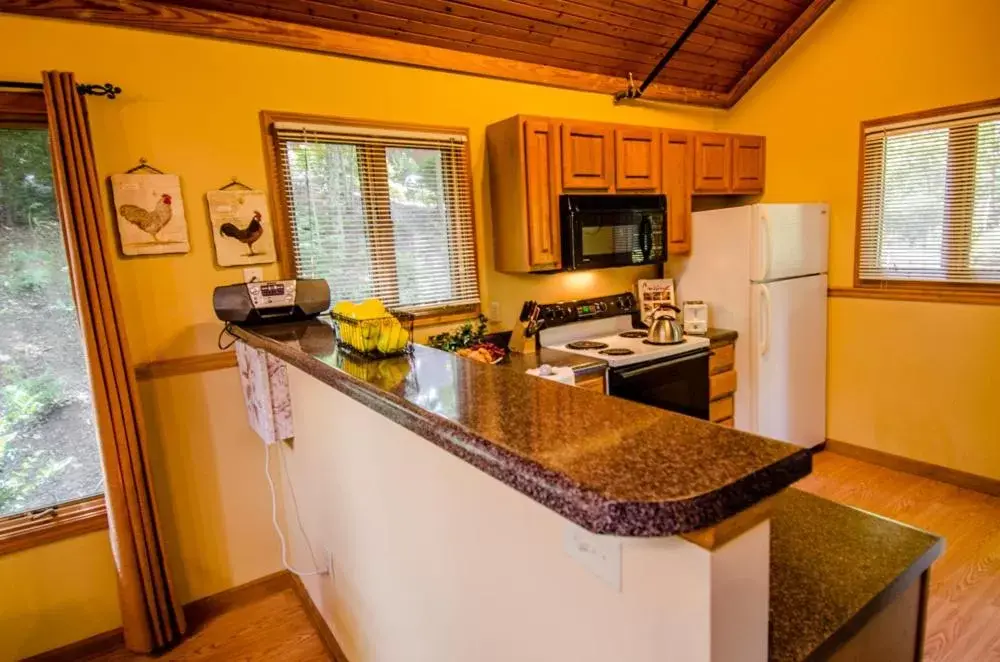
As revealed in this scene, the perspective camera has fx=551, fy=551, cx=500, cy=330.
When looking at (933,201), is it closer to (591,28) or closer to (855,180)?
(855,180)

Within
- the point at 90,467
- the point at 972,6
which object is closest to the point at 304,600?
the point at 90,467

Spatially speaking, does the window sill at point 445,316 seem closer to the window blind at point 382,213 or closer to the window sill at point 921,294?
the window blind at point 382,213

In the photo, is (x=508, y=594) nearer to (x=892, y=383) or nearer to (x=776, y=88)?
(x=892, y=383)

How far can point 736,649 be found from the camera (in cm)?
62

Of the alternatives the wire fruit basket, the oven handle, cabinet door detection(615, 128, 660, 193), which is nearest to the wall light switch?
the wire fruit basket

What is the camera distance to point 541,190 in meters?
2.87

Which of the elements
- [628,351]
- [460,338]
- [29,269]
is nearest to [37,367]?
[29,269]

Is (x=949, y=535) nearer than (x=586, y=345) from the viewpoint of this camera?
Yes

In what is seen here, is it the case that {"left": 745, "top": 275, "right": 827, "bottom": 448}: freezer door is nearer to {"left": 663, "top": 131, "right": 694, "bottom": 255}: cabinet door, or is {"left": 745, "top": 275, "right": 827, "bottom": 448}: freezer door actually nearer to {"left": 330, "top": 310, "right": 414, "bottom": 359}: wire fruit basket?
{"left": 663, "top": 131, "right": 694, "bottom": 255}: cabinet door

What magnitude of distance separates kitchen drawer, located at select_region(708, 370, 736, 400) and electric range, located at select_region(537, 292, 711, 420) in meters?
0.09

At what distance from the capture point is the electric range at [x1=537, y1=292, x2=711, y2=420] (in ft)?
9.51

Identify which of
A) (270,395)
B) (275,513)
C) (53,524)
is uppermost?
(270,395)

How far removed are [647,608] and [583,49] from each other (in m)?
3.19

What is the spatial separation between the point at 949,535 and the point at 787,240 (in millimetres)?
1736
